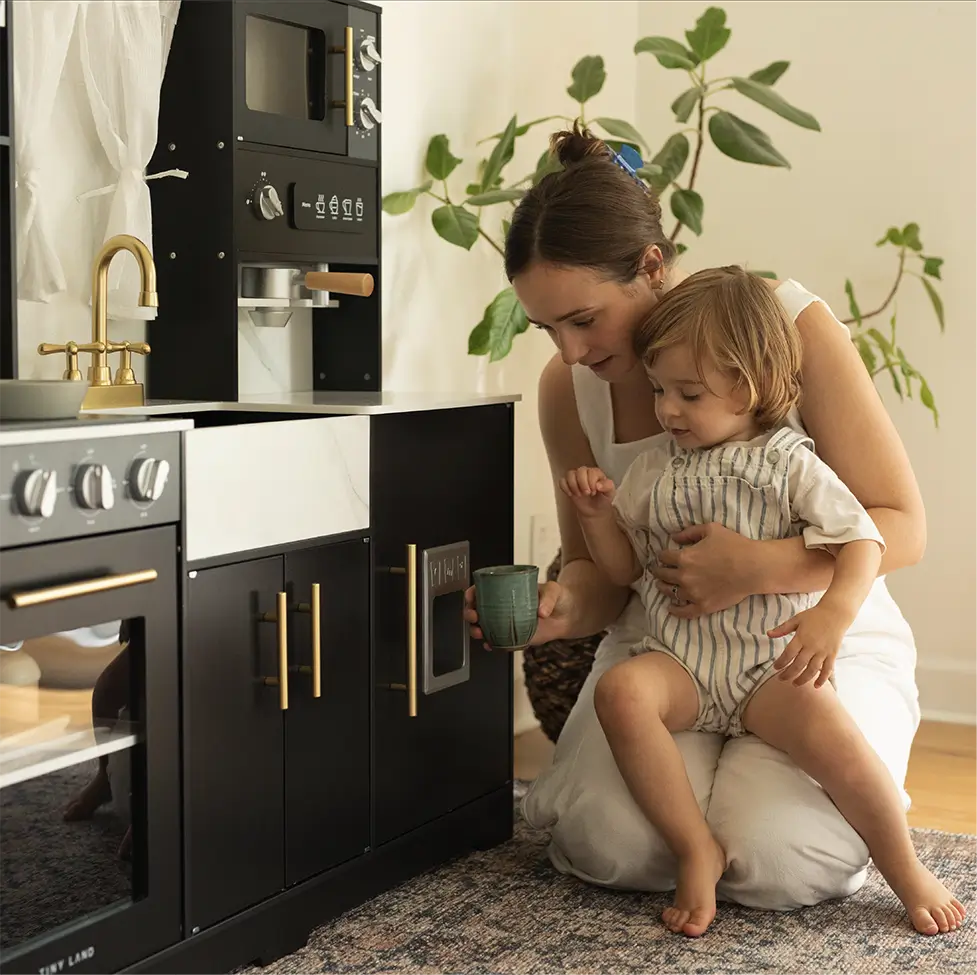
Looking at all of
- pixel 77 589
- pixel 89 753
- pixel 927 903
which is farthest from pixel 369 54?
pixel 927 903

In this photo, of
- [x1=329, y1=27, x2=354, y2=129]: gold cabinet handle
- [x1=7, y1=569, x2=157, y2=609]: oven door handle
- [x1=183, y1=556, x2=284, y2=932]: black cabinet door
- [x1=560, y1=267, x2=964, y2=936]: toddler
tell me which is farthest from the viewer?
[x1=329, y1=27, x2=354, y2=129]: gold cabinet handle

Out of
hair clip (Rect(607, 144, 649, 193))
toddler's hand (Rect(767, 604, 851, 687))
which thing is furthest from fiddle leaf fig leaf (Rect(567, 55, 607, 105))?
toddler's hand (Rect(767, 604, 851, 687))

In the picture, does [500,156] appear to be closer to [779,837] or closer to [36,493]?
[779,837]

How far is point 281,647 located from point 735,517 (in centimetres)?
73

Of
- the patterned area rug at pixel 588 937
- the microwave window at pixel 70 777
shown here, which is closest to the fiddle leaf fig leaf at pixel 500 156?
the patterned area rug at pixel 588 937

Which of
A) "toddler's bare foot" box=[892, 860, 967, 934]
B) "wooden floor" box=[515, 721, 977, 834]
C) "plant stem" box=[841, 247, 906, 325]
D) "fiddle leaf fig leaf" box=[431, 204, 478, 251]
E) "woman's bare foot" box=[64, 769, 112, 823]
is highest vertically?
"fiddle leaf fig leaf" box=[431, 204, 478, 251]

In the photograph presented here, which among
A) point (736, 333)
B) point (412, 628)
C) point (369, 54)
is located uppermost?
point (369, 54)

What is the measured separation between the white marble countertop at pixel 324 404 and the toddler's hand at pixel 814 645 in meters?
0.66

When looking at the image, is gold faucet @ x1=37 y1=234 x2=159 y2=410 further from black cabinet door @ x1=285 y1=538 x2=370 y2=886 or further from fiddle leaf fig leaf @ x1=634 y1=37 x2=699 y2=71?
fiddle leaf fig leaf @ x1=634 y1=37 x2=699 y2=71

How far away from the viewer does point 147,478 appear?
1774mm

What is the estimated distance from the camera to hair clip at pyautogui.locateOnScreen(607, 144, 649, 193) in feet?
7.53

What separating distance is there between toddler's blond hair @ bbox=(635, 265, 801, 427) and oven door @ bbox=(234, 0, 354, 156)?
730 mm

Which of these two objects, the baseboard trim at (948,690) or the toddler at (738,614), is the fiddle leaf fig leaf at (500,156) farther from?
the baseboard trim at (948,690)

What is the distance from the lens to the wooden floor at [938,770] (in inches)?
111
